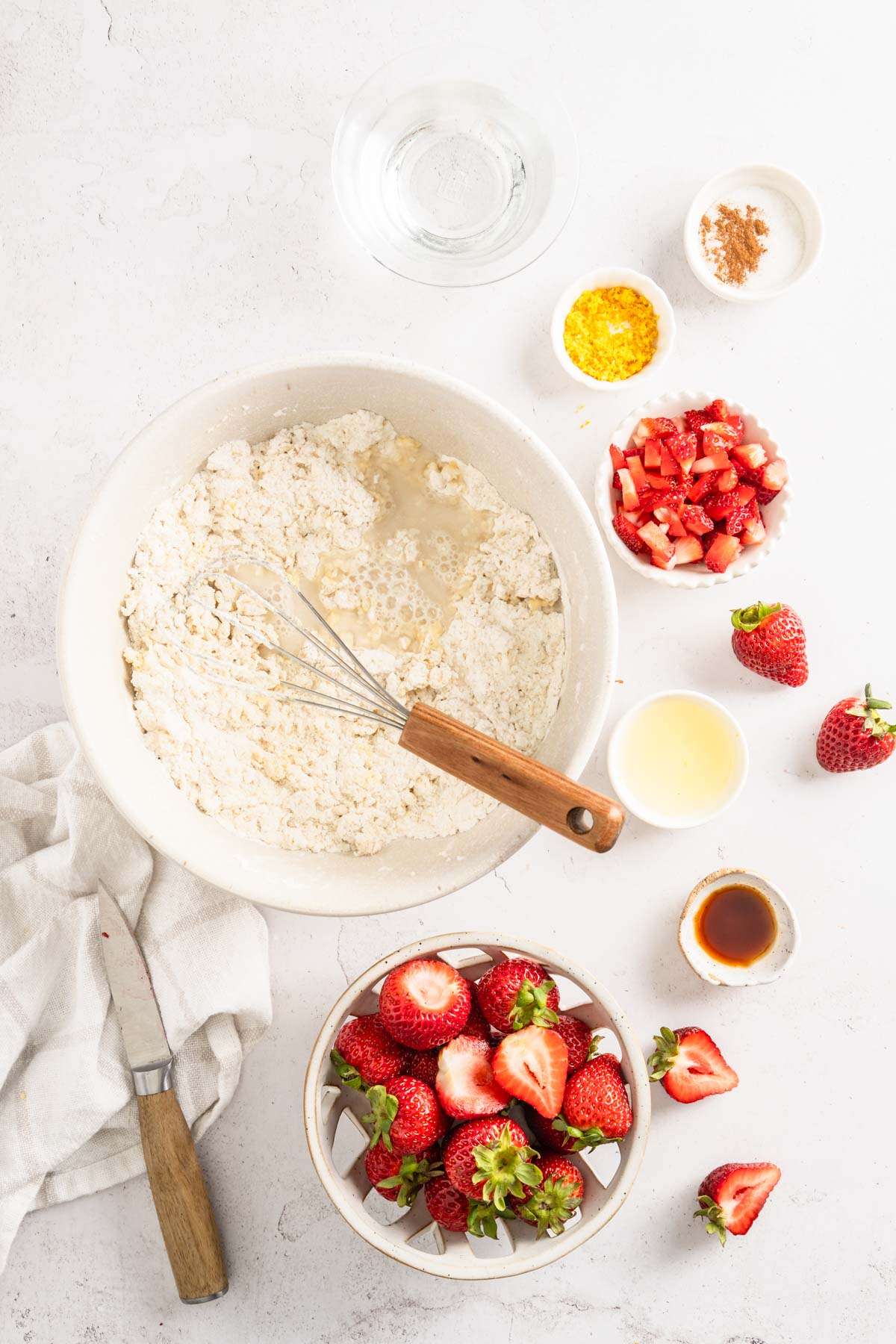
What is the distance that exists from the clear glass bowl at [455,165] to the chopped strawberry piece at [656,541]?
0.45 metres

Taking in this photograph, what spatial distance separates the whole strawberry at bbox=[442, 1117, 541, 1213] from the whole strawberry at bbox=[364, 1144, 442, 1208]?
0.04 meters

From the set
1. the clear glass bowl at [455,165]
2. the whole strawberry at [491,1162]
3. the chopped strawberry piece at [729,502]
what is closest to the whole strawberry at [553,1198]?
the whole strawberry at [491,1162]

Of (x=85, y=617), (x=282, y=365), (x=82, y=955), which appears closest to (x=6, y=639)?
(x=85, y=617)

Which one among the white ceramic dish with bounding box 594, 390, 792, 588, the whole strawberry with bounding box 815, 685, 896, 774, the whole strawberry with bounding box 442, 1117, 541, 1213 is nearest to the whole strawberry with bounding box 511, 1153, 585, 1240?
the whole strawberry with bounding box 442, 1117, 541, 1213

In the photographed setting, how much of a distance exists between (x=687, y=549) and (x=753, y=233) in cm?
53

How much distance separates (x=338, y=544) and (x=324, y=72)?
0.78 meters

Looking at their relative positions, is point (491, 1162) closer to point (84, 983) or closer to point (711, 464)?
point (84, 983)

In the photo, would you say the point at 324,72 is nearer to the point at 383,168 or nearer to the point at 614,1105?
the point at 383,168

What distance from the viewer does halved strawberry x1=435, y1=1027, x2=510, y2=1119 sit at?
4.40ft

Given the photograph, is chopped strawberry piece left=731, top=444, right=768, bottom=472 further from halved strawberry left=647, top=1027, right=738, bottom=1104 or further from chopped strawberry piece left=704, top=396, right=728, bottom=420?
halved strawberry left=647, top=1027, right=738, bottom=1104

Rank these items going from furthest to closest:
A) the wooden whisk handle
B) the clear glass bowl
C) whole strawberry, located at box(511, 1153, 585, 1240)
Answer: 1. the clear glass bowl
2. whole strawberry, located at box(511, 1153, 585, 1240)
3. the wooden whisk handle

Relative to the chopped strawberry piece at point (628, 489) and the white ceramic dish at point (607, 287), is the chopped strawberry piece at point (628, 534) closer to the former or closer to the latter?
the chopped strawberry piece at point (628, 489)

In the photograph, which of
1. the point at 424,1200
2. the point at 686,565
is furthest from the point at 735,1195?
the point at 686,565

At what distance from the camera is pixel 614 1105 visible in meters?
1.35
